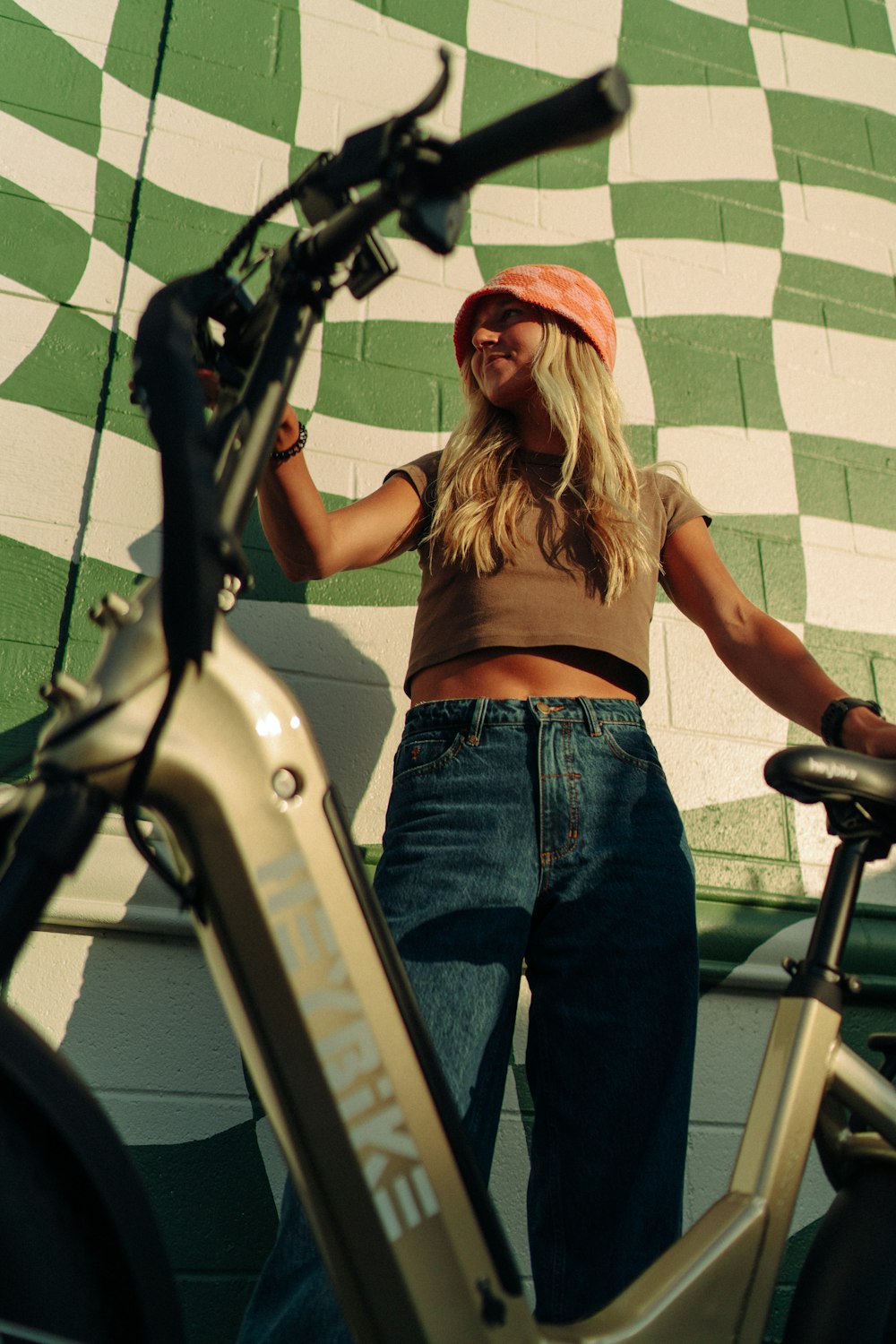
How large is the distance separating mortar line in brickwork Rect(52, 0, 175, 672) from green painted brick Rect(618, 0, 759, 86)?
3.34 feet

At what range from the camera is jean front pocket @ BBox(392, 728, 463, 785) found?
4.03 ft

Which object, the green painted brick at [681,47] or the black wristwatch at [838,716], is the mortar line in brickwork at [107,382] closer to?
the green painted brick at [681,47]

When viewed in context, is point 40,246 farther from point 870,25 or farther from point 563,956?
point 870,25

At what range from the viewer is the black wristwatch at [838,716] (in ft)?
4.01

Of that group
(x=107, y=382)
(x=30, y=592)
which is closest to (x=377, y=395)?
(x=107, y=382)

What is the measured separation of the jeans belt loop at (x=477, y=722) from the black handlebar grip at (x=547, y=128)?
66 cm

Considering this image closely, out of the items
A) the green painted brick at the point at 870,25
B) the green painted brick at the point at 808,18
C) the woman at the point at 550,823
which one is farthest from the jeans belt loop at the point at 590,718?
the green painted brick at the point at 870,25

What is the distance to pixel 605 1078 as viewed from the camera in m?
1.14

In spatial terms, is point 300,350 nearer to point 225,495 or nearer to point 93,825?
point 225,495

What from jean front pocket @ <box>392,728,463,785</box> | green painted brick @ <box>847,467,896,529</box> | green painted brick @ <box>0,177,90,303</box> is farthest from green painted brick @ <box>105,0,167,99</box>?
green painted brick @ <box>847,467,896,529</box>

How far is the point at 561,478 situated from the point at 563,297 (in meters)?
0.27

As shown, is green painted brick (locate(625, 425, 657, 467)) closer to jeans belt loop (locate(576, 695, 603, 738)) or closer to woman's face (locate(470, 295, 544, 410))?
woman's face (locate(470, 295, 544, 410))

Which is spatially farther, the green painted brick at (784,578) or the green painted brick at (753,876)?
the green painted brick at (784,578)

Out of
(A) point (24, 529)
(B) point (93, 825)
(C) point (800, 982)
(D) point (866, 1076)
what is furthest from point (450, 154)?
(A) point (24, 529)
